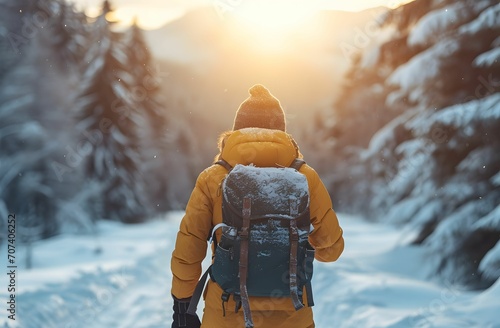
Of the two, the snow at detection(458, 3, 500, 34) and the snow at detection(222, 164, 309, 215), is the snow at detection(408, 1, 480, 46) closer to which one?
the snow at detection(458, 3, 500, 34)

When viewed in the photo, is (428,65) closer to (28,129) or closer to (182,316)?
(182,316)

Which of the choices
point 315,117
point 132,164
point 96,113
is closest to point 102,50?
point 96,113

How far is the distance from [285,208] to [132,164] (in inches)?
1111

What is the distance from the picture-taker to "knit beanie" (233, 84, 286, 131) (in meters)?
3.24

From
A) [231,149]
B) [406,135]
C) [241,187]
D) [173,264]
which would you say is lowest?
[173,264]

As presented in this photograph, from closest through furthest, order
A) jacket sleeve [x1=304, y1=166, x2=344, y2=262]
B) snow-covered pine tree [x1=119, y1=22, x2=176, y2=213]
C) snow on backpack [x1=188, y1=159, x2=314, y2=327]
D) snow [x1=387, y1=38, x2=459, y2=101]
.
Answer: snow on backpack [x1=188, y1=159, x2=314, y2=327]
jacket sleeve [x1=304, y1=166, x2=344, y2=262]
snow [x1=387, y1=38, x2=459, y2=101]
snow-covered pine tree [x1=119, y1=22, x2=176, y2=213]

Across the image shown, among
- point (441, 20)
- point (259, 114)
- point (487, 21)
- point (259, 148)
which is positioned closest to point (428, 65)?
point (441, 20)

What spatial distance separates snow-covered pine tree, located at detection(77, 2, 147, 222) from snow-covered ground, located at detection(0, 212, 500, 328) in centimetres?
1424

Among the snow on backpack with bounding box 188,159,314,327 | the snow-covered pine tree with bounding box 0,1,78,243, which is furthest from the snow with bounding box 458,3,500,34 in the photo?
the snow-covered pine tree with bounding box 0,1,78,243

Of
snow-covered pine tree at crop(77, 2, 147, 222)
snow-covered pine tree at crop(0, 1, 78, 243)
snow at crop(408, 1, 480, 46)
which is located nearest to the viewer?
snow at crop(408, 1, 480, 46)

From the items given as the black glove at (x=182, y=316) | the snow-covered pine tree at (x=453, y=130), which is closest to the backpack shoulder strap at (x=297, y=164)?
the black glove at (x=182, y=316)

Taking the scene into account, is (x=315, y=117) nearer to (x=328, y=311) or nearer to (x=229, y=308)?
(x=328, y=311)

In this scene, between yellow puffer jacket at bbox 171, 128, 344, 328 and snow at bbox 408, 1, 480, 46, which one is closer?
yellow puffer jacket at bbox 171, 128, 344, 328

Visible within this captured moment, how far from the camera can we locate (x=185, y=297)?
3113 millimetres
